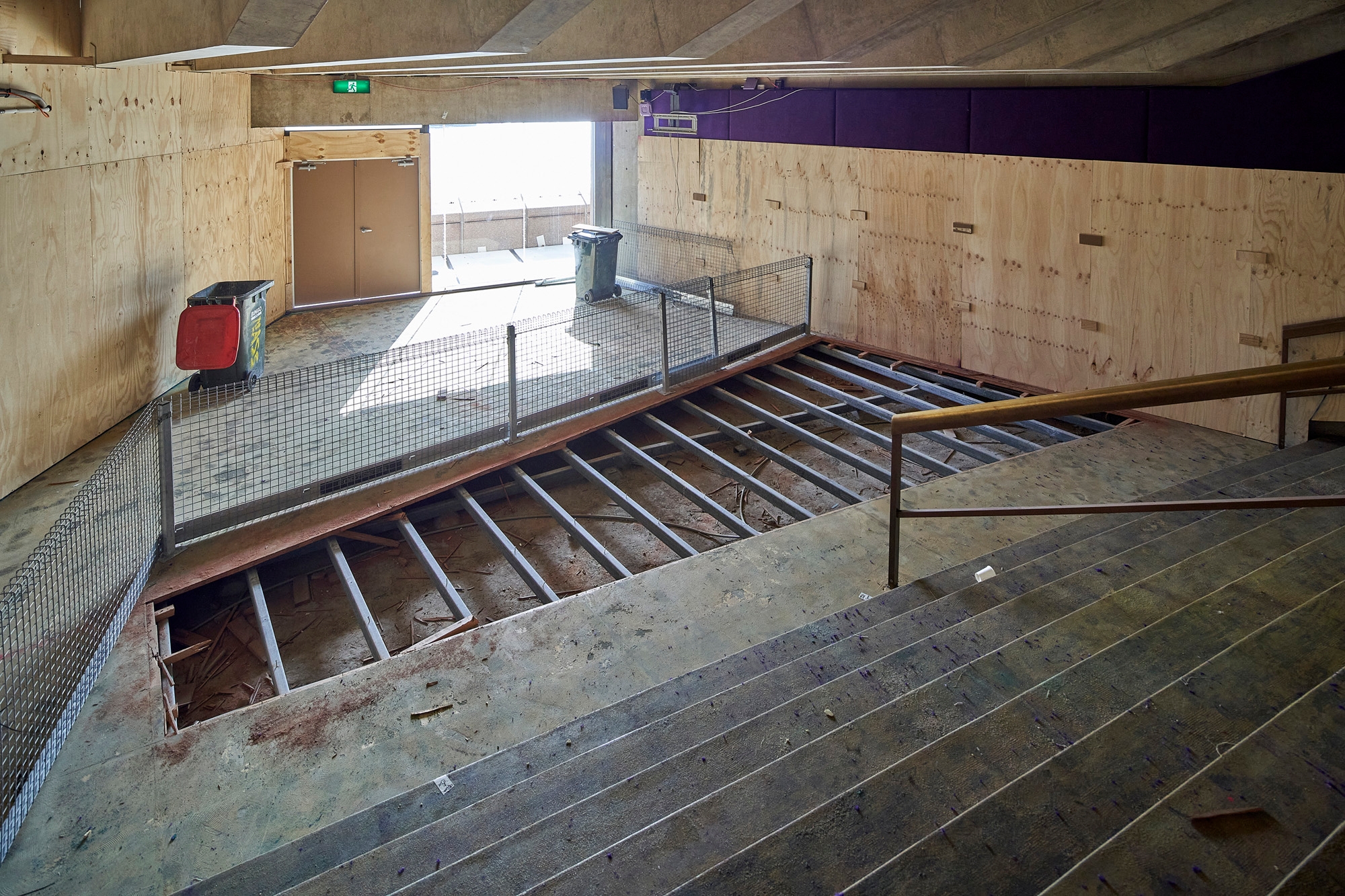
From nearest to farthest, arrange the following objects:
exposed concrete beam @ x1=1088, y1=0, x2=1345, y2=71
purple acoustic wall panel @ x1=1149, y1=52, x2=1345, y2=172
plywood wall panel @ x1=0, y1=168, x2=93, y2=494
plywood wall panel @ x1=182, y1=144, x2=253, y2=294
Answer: exposed concrete beam @ x1=1088, y1=0, x2=1345, y2=71 < plywood wall panel @ x1=0, y1=168, x2=93, y2=494 < purple acoustic wall panel @ x1=1149, y1=52, x2=1345, y2=172 < plywood wall panel @ x1=182, y1=144, x2=253, y2=294

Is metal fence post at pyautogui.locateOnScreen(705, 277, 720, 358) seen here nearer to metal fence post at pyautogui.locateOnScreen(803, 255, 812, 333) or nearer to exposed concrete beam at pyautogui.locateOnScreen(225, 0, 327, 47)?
metal fence post at pyautogui.locateOnScreen(803, 255, 812, 333)

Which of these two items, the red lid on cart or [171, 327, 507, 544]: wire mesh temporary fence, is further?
the red lid on cart

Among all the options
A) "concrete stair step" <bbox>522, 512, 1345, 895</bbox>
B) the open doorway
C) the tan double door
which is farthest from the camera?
the open doorway

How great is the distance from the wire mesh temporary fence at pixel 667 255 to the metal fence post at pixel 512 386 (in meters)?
4.92

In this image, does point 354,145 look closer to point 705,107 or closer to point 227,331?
point 705,107

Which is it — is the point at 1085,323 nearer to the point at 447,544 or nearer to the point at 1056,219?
the point at 1056,219

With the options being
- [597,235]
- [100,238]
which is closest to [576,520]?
[100,238]

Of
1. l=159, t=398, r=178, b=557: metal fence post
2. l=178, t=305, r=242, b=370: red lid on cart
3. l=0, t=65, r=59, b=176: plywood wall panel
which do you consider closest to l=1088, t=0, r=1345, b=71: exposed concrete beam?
l=159, t=398, r=178, b=557: metal fence post

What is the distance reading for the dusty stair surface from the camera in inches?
85.4

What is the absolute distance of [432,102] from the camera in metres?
10.6

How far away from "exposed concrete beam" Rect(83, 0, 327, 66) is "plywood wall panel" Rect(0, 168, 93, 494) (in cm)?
102

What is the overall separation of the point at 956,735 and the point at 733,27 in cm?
383

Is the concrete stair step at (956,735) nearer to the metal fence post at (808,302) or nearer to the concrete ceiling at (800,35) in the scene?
the concrete ceiling at (800,35)

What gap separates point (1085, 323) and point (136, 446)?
23.2ft
